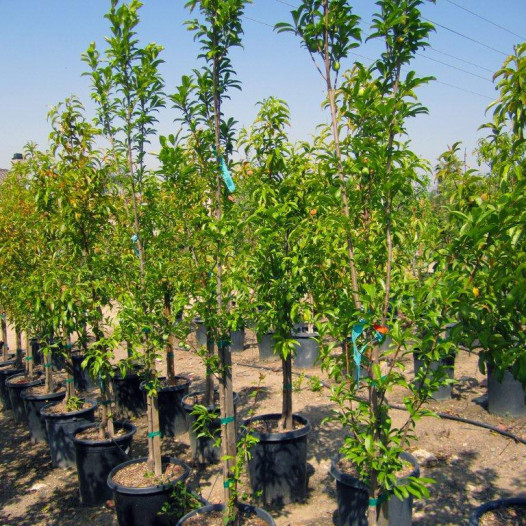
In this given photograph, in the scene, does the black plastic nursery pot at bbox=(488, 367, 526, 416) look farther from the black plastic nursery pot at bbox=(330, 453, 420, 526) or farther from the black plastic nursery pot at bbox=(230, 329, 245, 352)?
the black plastic nursery pot at bbox=(230, 329, 245, 352)

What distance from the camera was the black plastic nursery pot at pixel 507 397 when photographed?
5914mm

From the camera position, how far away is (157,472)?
422 cm

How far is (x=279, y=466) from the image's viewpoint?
4445 mm

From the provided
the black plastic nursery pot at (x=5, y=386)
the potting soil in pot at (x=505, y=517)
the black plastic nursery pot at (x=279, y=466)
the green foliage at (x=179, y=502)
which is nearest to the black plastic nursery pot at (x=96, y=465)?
the green foliage at (x=179, y=502)

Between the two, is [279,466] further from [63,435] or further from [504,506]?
[63,435]

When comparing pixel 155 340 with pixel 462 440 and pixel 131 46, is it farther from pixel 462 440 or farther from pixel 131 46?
pixel 462 440

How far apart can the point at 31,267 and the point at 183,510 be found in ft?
13.1

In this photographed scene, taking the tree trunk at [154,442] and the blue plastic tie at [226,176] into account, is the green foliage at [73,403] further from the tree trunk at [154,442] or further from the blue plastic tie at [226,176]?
the blue plastic tie at [226,176]

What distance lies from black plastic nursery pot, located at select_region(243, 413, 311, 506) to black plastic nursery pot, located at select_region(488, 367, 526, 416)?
109 inches

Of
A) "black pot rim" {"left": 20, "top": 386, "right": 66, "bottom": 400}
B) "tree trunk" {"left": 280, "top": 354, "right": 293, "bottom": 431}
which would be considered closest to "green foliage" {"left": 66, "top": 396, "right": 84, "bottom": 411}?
"black pot rim" {"left": 20, "top": 386, "right": 66, "bottom": 400}

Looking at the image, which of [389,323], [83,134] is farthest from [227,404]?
[83,134]

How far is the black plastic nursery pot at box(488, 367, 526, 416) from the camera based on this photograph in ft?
19.4

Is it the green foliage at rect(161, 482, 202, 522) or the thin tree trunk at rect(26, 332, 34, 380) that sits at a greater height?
the thin tree trunk at rect(26, 332, 34, 380)

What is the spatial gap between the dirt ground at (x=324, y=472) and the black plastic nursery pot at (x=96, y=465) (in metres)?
0.13
